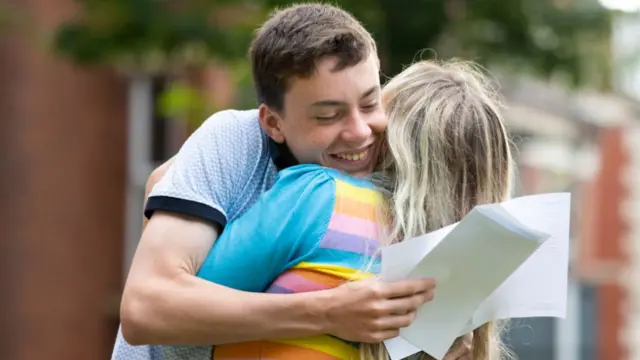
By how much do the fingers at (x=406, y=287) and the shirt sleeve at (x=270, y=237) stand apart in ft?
0.59

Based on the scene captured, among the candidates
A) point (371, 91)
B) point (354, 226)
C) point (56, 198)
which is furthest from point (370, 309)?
point (56, 198)

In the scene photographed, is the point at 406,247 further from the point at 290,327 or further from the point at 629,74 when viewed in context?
the point at 629,74

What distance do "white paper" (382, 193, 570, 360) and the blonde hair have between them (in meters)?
0.08

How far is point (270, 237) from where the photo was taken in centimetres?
262

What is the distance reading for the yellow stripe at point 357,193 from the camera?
271 centimetres

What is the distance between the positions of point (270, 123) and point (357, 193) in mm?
266

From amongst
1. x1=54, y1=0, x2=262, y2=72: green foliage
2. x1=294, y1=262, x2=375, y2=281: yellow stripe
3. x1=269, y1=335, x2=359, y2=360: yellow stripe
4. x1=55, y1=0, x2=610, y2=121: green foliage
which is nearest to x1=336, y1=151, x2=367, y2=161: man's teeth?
x1=294, y1=262, x2=375, y2=281: yellow stripe

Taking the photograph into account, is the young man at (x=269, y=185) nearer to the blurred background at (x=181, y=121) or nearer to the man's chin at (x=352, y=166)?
the man's chin at (x=352, y=166)

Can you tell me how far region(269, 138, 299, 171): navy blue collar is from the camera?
9.39 ft

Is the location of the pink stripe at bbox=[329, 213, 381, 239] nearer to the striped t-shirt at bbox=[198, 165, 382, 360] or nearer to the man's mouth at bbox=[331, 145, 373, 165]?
the striped t-shirt at bbox=[198, 165, 382, 360]

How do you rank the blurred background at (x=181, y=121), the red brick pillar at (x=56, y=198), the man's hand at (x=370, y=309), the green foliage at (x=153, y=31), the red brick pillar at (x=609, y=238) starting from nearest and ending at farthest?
the man's hand at (x=370, y=309)
the blurred background at (x=181, y=121)
the green foliage at (x=153, y=31)
the red brick pillar at (x=56, y=198)
the red brick pillar at (x=609, y=238)

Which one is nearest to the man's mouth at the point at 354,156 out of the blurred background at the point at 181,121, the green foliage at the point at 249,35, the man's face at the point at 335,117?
the man's face at the point at 335,117

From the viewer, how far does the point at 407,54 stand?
772 cm

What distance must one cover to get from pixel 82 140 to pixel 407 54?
6.31 metres
